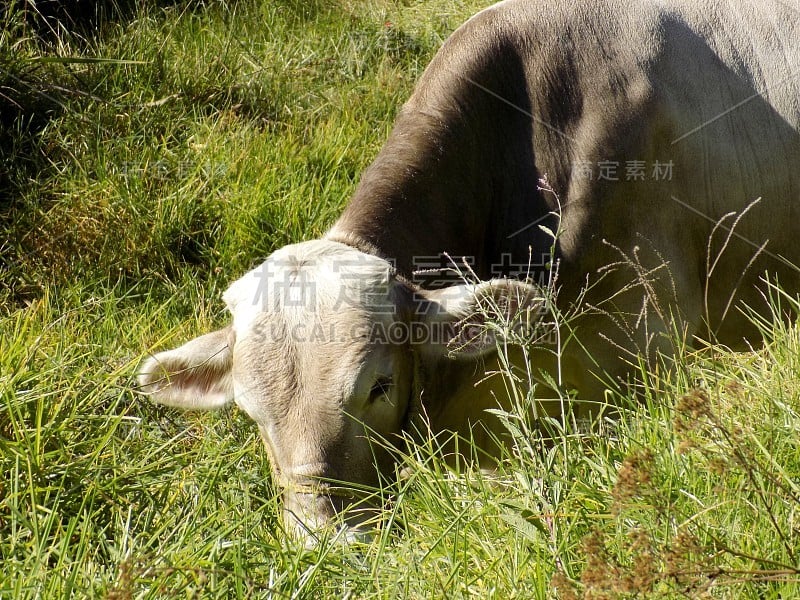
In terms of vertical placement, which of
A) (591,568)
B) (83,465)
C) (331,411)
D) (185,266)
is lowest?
Result: (185,266)

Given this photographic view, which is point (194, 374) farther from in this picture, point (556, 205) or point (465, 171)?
point (556, 205)

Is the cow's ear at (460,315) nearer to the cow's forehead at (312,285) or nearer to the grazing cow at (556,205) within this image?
the grazing cow at (556,205)

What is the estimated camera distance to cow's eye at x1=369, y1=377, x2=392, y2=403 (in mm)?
3555

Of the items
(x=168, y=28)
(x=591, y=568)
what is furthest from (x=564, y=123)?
(x=168, y=28)

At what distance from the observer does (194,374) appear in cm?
397

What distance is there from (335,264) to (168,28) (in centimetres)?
447

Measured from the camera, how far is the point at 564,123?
14.1 ft

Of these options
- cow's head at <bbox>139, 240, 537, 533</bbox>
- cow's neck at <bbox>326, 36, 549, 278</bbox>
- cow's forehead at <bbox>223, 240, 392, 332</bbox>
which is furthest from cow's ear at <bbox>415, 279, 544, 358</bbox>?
cow's neck at <bbox>326, 36, 549, 278</bbox>

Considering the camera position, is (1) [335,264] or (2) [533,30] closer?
(1) [335,264]

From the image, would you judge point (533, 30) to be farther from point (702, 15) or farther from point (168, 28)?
point (168, 28)

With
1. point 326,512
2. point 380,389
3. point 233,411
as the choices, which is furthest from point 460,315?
point 233,411

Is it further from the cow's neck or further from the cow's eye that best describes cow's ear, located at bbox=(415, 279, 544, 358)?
the cow's neck

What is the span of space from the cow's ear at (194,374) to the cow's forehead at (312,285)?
18cm

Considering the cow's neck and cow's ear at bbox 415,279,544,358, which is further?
the cow's neck
